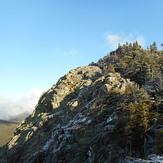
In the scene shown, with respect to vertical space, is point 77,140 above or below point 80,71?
below

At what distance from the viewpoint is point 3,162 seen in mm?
45188

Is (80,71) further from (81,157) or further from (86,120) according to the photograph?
(81,157)

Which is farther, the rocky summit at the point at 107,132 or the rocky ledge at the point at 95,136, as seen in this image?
the rocky ledge at the point at 95,136

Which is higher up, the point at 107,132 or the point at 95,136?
the point at 107,132

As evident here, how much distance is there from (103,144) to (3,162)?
38.2 meters

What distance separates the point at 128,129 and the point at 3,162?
42989mm

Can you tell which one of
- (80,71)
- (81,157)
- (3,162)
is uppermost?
(80,71)

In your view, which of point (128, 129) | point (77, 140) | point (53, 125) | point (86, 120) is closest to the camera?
point (128, 129)

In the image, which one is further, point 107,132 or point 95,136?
point 95,136

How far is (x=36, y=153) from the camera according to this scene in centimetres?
3550

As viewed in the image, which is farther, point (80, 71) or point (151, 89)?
point (80, 71)

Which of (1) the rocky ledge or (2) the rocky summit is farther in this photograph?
(1) the rocky ledge

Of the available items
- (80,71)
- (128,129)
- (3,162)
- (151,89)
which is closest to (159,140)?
(128,129)

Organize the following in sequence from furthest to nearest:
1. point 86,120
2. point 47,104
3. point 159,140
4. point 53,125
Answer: point 47,104 → point 53,125 → point 86,120 → point 159,140
